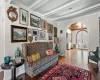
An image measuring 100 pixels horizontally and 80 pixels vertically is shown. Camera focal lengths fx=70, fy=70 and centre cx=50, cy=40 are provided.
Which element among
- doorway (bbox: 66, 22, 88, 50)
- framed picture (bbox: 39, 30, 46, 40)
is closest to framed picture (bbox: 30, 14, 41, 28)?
framed picture (bbox: 39, 30, 46, 40)

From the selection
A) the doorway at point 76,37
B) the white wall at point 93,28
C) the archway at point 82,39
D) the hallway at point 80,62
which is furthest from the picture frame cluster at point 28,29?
the archway at point 82,39

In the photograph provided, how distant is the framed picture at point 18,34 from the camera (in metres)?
2.54

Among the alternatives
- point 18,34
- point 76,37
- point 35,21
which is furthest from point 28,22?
point 76,37

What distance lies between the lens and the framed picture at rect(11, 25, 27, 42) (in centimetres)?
254

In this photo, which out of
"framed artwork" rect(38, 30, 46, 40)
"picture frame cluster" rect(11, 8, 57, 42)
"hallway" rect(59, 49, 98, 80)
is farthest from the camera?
"framed artwork" rect(38, 30, 46, 40)

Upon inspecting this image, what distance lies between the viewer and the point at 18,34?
2.72m

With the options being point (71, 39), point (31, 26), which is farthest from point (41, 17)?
point (71, 39)

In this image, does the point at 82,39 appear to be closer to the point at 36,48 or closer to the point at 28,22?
the point at 36,48

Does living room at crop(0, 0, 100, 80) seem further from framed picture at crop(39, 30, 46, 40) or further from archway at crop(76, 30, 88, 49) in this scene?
archway at crop(76, 30, 88, 49)

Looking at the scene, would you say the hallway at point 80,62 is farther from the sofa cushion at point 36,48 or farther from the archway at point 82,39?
the archway at point 82,39

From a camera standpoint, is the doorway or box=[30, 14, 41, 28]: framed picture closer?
box=[30, 14, 41, 28]: framed picture

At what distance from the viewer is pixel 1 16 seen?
2.60m

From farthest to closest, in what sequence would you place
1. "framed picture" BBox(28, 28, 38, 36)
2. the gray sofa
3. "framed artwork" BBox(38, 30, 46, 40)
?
1. "framed artwork" BBox(38, 30, 46, 40)
2. "framed picture" BBox(28, 28, 38, 36)
3. the gray sofa

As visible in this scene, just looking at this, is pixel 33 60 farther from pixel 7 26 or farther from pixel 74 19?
pixel 74 19
